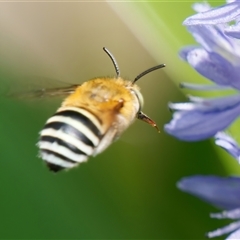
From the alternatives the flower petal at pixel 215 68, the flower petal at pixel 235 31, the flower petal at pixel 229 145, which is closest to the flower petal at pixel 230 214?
the flower petal at pixel 229 145

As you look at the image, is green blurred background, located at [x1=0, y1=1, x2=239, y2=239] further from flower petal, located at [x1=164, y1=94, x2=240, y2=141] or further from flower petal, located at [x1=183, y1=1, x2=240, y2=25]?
flower petal, located at [x1=183, y1=1, x2=240, y2=25]

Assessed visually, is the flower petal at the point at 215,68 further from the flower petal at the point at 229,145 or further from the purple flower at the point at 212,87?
the flower petal at the point at 229,145

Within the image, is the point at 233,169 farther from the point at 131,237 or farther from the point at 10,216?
the point at 10,216

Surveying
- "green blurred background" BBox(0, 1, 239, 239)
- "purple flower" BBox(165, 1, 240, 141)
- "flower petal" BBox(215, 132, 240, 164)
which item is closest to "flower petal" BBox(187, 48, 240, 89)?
"purple flower" BBox(165, 1, 240, 141)

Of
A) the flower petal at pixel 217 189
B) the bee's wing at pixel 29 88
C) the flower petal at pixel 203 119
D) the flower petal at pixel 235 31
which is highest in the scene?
the bee's wing at pixel 29 88

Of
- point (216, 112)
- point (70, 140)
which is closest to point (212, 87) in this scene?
point (216, 112)

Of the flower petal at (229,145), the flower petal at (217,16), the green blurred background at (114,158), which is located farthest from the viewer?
the green blurred background at (114,158)
